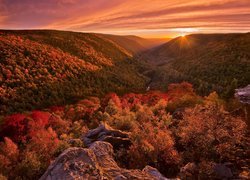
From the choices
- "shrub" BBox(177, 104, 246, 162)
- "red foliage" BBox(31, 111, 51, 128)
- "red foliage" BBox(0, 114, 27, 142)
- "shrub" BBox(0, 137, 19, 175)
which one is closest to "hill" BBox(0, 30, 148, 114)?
"red foliage" BBox(31, 111, 51, 128)

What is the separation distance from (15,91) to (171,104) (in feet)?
175

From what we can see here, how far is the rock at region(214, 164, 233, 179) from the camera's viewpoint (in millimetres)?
19598

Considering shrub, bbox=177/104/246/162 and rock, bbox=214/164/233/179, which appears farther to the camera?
shrub, bbox=177/104/246/162

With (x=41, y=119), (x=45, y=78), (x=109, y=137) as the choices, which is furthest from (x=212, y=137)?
(x=45, y=78)

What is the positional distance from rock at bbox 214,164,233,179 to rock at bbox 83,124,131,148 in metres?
9.07

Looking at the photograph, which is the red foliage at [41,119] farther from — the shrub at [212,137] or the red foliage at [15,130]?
the shrub at [212,137]

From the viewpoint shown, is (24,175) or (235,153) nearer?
(24,175)

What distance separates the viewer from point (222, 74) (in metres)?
120

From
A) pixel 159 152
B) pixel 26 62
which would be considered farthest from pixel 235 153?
pixel 26 62

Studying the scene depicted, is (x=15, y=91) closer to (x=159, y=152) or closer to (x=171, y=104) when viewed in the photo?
(x=171, y=104)

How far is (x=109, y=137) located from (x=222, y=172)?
10937 mm

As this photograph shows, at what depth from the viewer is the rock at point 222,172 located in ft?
64.3

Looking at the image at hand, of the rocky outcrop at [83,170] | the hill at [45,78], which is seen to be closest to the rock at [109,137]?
the rocky outcrop at [83,170]

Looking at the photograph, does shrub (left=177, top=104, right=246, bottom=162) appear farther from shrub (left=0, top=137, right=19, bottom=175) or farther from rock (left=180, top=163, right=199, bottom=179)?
shrub (left=0, top=137, right=19, bottom=175)
